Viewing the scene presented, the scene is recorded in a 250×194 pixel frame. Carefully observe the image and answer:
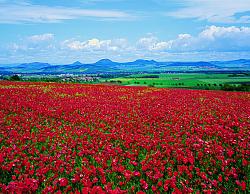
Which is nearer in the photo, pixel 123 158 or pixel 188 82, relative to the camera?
pixel 123 158

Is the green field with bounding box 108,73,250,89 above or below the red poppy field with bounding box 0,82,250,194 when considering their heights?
below

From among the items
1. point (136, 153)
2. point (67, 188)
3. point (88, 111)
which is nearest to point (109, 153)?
point (136, 153)

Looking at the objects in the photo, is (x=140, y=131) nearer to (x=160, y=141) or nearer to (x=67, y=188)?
(x=160, y=141)

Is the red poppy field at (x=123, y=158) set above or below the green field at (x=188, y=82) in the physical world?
above

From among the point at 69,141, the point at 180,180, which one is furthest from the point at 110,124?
the point at 180,180

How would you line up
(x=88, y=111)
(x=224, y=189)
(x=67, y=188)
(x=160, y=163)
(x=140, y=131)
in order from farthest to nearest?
(x=88, y=111) → (x=140, y=131) → (x=160, y=163) → (x=224, y=189) → (x=67, y=188)

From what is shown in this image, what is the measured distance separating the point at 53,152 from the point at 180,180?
414cm

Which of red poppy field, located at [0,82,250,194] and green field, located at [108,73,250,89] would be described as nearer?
red poppy field, located at [0,82,250,194]

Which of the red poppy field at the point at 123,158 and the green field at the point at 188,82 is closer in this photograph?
the red poppy field at the point at 123,158

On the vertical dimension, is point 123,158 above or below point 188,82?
above

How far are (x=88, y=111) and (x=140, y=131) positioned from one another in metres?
5.38

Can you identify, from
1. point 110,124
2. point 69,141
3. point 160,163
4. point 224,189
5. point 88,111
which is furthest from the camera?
point 88,111

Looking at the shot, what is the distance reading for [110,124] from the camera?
11.5m

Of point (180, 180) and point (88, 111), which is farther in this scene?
point (88, 111)
